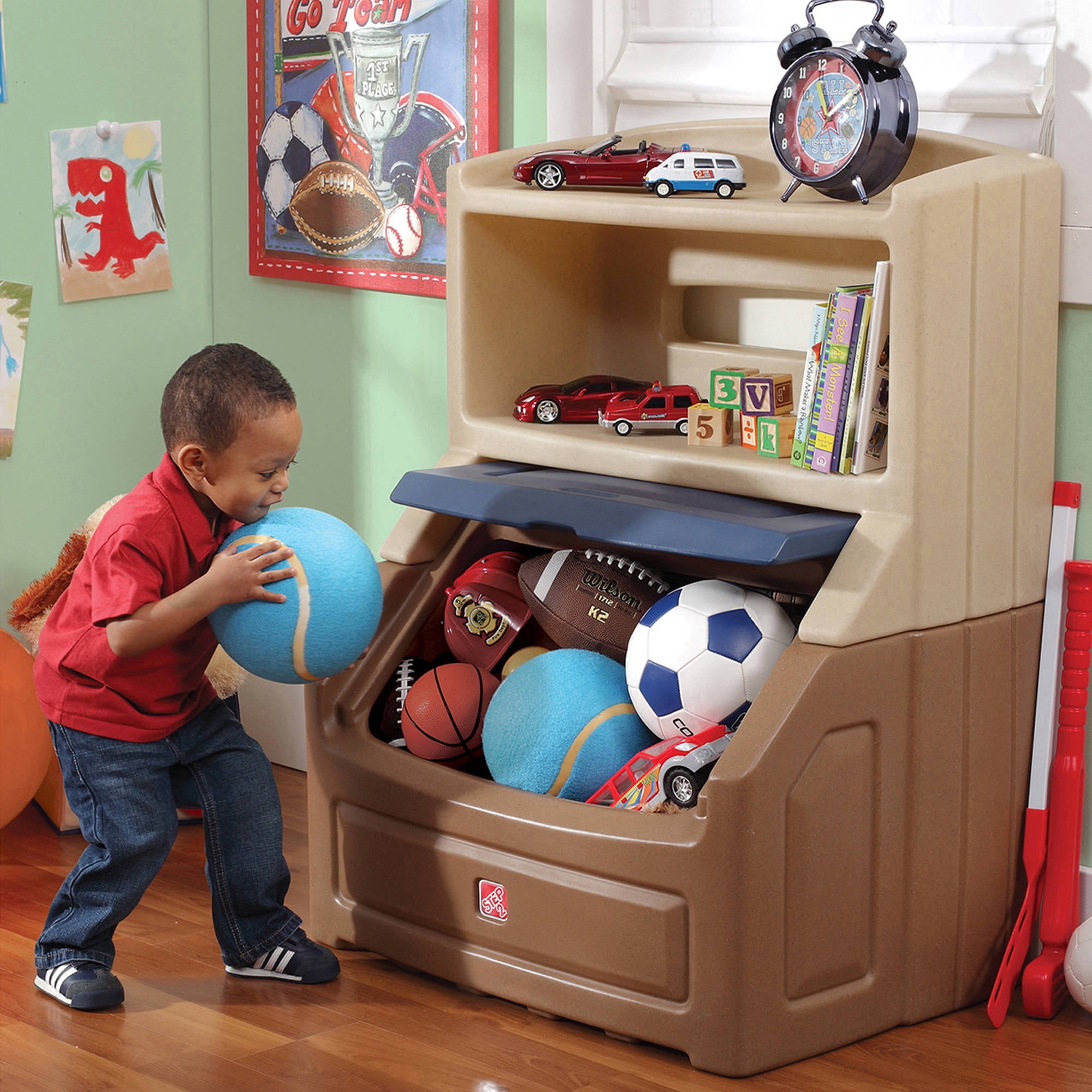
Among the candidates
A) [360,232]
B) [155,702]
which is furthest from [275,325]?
[155,702]

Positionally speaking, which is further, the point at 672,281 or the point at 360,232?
the point at 360,232

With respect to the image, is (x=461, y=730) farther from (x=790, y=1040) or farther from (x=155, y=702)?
(x=790, y=1040)

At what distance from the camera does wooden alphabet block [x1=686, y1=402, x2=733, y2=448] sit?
234 centimetres

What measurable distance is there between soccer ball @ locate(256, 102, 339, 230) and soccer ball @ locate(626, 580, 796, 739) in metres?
1.38

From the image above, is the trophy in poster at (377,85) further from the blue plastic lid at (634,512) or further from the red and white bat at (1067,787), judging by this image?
the red and white bat at (1067,787)

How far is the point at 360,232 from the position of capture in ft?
10.2

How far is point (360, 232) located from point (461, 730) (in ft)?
3.83

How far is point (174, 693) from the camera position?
2.24m

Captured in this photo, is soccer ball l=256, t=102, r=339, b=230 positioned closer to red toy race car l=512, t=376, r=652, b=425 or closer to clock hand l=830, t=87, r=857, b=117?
red toy race car l=512, t=376, r=652, b=425

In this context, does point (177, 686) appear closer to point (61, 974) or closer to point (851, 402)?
point (61, 974)

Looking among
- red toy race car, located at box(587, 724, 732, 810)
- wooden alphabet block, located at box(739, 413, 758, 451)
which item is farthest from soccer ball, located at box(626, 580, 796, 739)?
wooden alphabet block, located at box(739, 413, 758, 451)

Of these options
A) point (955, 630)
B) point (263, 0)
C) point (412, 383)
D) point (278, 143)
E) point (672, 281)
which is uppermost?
point (263, 0)

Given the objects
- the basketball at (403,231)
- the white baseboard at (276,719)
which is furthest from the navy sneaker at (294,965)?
the basketball at (403,231)

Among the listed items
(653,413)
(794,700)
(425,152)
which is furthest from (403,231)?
(794,700)
